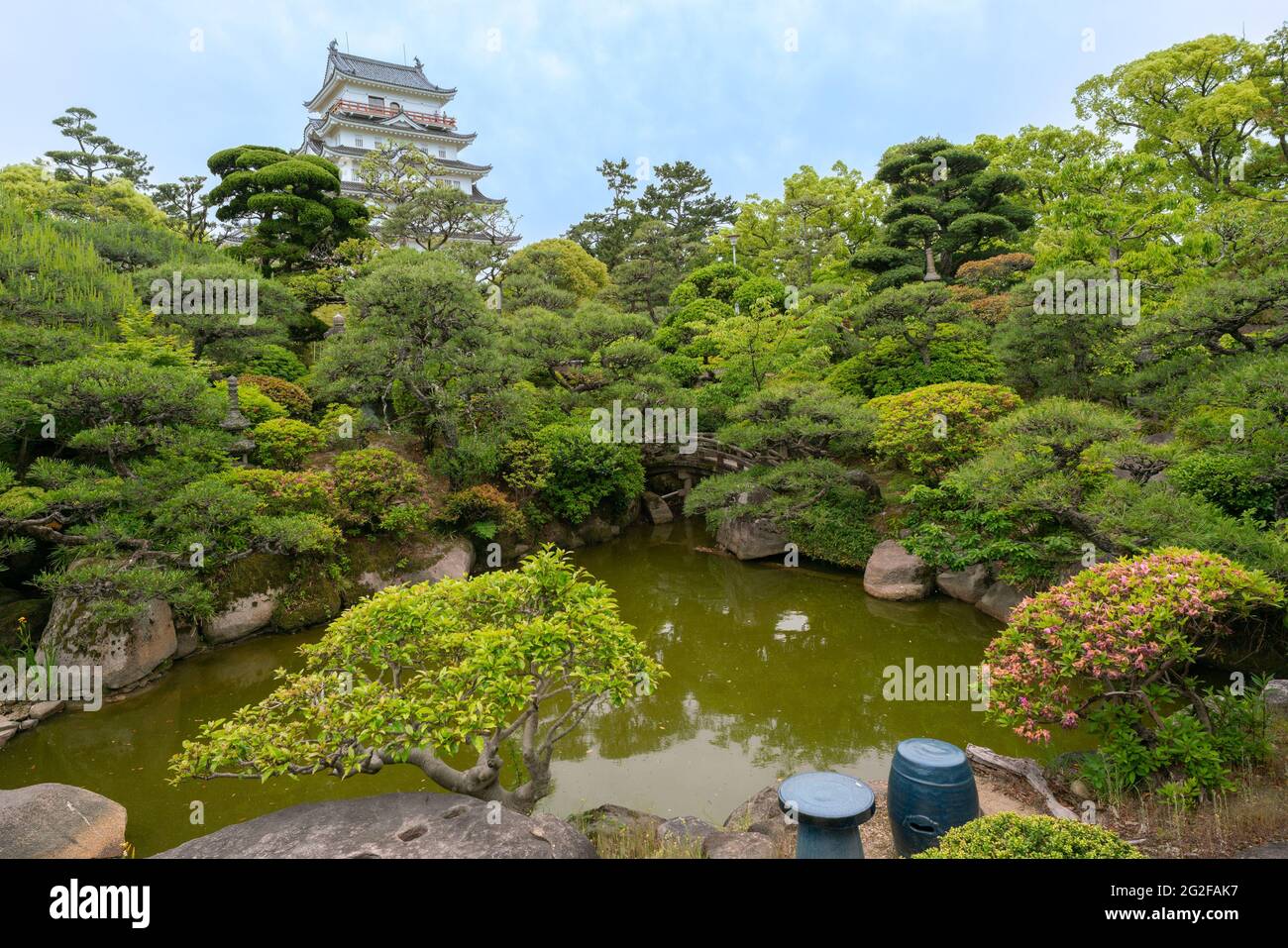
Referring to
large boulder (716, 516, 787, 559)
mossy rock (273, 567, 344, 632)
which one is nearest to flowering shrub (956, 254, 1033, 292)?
large boulder (716, 516, 787, 559)

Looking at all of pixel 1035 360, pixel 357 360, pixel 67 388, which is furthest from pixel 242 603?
pixel 1035 360

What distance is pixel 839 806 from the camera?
135 inches

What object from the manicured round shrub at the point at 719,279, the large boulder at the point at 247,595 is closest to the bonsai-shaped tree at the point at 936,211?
the manicured round shrub at the point at 719,279

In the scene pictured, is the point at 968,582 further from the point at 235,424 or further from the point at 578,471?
the point at 235,424

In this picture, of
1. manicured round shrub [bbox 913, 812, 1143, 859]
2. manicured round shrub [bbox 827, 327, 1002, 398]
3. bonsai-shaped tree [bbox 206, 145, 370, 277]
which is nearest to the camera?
manicured round shrub [bbox 913, 812, 1143, 859]

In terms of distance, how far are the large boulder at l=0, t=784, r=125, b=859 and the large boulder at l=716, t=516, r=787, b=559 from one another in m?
9.16

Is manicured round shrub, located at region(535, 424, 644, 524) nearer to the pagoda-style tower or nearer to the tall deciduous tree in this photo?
the tall deciduous tree

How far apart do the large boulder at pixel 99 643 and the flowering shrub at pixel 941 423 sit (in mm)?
9846

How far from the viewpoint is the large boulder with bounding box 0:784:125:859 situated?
4.01 metres

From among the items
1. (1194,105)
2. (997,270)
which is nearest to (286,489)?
(997,270)

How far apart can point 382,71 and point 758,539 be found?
3154cm

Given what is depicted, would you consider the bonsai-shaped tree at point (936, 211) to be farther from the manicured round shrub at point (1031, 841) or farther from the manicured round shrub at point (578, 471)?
the manicured round shrub at point (1031, 841)
